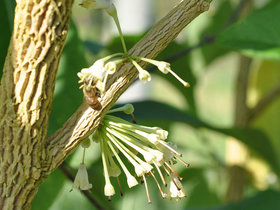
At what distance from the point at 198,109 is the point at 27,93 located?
3.09ft

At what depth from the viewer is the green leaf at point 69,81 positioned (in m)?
0.63

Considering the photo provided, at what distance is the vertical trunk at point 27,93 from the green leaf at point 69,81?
284 mm

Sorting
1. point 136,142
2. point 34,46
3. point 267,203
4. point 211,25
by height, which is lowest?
point 267,203

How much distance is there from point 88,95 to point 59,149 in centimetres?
6

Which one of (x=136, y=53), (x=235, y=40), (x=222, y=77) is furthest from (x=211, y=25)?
(x=222, y=77)

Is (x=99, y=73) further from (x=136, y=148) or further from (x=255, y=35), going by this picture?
(x=255, y=35)

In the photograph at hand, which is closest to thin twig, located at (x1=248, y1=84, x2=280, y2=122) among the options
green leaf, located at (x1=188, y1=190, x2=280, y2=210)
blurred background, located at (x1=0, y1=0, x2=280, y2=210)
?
blurred background, located at (x1=0, y1=0, x2=280, y2=210)

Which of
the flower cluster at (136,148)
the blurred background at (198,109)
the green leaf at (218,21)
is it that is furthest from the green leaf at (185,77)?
the flower cluster at (136,148)

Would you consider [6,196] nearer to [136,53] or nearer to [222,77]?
[136,53]

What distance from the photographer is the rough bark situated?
312 millimetres

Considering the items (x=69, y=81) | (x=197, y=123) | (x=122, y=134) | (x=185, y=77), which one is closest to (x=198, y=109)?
(x=185, y=77)

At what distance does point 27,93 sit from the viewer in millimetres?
329

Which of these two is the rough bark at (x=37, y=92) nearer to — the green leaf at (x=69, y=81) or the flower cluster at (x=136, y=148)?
the flower cluster at (x=136, y=148)

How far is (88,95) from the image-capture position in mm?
323
